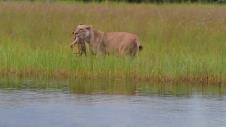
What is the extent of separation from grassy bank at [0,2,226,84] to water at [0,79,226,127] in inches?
22.7

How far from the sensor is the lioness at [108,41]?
14.7 meters

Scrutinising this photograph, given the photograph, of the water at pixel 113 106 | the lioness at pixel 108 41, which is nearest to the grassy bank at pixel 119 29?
the lioness at pixel 108 41

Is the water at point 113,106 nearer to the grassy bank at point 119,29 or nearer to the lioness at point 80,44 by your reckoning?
the grassy bank at point 119,29

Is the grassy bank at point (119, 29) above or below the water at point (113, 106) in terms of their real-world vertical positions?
above

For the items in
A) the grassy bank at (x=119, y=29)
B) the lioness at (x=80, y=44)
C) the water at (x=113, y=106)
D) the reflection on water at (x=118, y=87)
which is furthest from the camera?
the lioness at (x=80, y=44)

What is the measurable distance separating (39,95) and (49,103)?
74 cm

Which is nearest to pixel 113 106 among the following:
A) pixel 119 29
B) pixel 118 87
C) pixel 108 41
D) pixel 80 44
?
pixel 118 87

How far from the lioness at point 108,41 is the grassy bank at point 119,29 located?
268 millimetres

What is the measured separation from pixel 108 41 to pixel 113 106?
4618 millimetres

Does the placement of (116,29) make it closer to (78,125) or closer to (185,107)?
(185,107)

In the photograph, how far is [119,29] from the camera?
18188 millimetres

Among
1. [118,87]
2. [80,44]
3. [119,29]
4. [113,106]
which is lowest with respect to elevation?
[113,106]

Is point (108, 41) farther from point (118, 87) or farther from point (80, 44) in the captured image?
point (118, 87)

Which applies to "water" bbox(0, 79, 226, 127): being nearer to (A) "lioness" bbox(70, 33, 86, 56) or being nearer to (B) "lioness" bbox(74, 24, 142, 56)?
(A) "lioness" bbox(70, 33, 86, 56)
